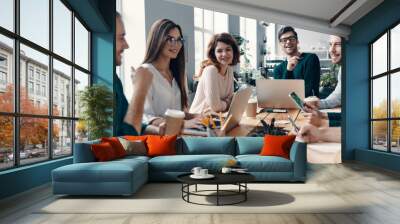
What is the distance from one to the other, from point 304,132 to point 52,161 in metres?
5.53

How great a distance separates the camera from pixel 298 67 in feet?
30.4

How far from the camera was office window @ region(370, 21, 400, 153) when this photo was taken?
7988 mm

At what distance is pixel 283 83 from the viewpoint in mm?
9188

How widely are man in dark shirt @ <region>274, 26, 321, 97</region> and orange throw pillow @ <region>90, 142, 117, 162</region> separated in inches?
187

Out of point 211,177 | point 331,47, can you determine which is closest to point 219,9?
point 331,47

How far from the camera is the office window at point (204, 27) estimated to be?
29.5 feet

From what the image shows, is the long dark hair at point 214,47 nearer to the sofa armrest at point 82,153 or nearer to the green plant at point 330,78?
the green plant at point 330,78

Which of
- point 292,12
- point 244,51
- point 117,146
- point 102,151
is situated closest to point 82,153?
point 102,151

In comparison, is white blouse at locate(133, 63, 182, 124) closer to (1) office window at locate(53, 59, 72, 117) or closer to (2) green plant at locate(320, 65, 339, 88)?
(1) office window at locate(53, 59, 72, 117)

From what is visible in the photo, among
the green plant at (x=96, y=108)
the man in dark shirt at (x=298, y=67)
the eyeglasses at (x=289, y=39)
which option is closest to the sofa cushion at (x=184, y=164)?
the green plant at (x=96, y=108)

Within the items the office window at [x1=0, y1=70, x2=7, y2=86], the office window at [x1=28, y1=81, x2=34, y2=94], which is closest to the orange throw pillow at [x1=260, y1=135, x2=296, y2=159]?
the office window at [x1=28, y1=81, x2=34, y2=94]

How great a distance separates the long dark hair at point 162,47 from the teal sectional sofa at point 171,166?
215 cm

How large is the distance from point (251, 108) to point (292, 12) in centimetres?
229

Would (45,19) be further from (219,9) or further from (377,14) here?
(377,14)
